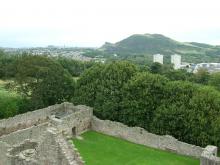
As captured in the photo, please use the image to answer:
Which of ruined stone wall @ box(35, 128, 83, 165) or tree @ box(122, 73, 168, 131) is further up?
ruined stone wall @ box(35, 128, 83, 165)

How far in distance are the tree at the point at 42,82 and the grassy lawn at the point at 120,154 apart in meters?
11.2

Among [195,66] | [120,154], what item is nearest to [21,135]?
[120,154]

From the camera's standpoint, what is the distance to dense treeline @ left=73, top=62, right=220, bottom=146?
113ft

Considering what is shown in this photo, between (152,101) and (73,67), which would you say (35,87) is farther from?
(73,67)

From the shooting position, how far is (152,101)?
127 feet

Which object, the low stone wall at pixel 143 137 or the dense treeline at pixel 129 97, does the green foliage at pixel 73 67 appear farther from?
the low stone wall at pixel 143 137

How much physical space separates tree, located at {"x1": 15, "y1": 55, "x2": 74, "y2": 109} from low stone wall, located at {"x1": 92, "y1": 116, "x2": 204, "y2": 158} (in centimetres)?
927

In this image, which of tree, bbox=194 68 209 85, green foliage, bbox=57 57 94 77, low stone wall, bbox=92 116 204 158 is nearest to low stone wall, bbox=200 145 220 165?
low stone wall, bbox=92 116 204 158

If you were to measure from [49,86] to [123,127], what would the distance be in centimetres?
1330

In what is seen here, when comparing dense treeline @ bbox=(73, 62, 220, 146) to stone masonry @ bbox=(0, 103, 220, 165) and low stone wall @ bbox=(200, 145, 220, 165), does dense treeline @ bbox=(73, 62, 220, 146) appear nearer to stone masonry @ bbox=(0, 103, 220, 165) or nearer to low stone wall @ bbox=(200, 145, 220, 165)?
stone masonry @ bbox=(0, 103, 220, 165)

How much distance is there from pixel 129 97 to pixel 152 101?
8.75 ft

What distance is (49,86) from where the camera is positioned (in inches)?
1811

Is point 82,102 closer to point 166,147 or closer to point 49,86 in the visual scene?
point 49,86

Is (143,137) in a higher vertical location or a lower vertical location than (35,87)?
lower
